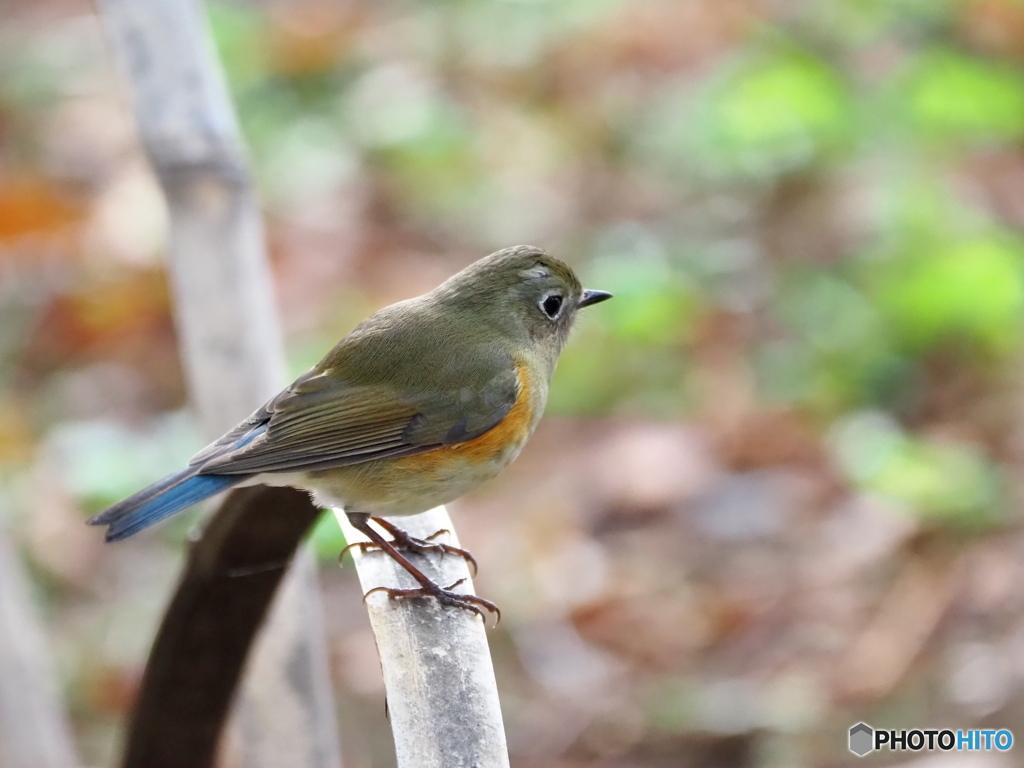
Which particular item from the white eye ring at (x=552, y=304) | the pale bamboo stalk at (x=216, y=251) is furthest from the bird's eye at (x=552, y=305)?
the pale bamboo stalk at (x=216, y=251)

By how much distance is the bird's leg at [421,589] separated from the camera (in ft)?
7.36

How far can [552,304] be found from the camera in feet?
9.83

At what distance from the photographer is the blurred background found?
3.92 metres

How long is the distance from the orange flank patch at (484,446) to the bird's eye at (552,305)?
318 mm

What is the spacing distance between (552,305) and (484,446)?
1.60ft

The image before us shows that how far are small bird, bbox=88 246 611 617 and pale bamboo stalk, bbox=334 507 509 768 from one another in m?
0.11

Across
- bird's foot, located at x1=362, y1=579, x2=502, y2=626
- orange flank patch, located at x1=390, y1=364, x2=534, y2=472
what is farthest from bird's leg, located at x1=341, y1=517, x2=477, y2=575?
bird's foot, located at x1=362, y1=579, x2=502, y2=626

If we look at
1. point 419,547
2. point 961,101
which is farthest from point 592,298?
point 961,101

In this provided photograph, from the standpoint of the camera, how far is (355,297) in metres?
5.57

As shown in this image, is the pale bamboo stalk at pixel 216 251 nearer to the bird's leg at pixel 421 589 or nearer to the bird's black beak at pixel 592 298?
the bird's leg at pixel 421 589

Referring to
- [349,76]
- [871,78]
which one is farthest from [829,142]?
[349,76]

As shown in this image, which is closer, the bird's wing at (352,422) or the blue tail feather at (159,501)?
the blue tail feather at (159,501)

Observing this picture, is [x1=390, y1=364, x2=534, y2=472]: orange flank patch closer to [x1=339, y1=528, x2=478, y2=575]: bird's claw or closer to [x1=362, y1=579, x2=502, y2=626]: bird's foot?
[x1=339, y1=528, x2=478, y2=575]: bird's claw

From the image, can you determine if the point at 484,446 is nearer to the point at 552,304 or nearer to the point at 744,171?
the point at 552,304
